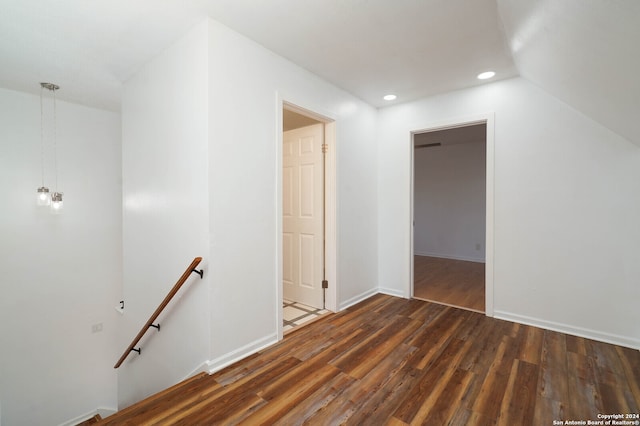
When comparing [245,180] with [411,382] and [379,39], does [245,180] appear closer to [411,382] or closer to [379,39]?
[379,39]

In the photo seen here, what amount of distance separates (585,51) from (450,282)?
3.60 metres

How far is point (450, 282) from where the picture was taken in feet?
14.7

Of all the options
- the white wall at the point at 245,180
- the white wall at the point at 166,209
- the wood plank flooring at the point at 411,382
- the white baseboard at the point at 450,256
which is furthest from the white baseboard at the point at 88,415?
the white baseboard at the point at 450,256

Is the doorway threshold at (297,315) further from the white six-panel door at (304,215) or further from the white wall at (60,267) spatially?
the white wall at (60,267)

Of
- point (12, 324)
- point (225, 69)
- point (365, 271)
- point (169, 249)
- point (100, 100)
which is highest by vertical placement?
point (100, 100)

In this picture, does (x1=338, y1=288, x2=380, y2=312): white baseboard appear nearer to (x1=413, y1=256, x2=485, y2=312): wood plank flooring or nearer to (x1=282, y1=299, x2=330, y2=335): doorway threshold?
(x1=282, y1=299, x2=330, y2=335): doorway threshold

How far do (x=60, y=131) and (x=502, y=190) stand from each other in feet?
17.9

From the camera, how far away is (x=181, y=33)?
2215 mm

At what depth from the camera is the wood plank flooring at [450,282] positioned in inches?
142

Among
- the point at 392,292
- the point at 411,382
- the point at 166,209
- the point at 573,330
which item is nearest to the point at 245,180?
the point at 166,209

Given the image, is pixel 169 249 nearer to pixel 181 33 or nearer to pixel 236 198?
pixel 236 198

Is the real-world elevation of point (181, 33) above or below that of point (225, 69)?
above

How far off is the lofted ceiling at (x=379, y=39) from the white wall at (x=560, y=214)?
0.23 metres

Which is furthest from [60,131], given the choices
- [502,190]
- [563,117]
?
[563,117]
